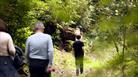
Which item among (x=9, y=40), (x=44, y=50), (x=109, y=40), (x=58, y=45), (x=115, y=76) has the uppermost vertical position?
(x=109, y=40)

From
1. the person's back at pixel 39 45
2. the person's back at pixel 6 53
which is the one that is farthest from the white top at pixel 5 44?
the person's back at pixel 39 45

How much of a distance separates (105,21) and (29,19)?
10064 millimetres

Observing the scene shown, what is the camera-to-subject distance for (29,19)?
1259 cm

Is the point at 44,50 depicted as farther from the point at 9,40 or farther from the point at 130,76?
the point at 130,76

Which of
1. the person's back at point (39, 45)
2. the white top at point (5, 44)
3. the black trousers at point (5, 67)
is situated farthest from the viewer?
the person's back at point (39, 45)

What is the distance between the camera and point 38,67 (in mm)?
7051

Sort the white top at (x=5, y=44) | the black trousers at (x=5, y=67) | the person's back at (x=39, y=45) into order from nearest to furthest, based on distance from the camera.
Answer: the white top at (x=5, y=44)
the black trousers at (x=5, y=67)
the person's back at (x=39, y=45)

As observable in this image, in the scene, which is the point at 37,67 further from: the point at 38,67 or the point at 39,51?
the point at 39,51

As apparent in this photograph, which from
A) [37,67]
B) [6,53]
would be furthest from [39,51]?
[6,53]

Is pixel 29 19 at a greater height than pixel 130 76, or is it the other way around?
pixel 130 76

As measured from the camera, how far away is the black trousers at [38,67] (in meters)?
7.03

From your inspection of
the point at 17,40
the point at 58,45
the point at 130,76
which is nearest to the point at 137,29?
the point at 130,76

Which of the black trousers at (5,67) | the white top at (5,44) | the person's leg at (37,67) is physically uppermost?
the white top at (5,44)

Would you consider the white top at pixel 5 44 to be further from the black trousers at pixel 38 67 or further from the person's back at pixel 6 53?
the black trousers at pixel 38 67
